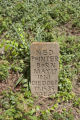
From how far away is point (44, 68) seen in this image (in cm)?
329

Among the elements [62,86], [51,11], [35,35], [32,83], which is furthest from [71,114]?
[51,11]

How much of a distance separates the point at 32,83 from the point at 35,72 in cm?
21

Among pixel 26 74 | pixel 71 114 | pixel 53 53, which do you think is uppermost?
pixel 53 53

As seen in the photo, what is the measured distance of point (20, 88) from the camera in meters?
3.48

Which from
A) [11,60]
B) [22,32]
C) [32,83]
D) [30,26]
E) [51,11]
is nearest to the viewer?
[32,83]

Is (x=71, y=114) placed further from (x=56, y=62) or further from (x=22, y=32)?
(x=22, y=32)

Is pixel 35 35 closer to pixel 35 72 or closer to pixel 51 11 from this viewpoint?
pixel 51 11

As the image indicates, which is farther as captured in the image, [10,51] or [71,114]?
[10,51]

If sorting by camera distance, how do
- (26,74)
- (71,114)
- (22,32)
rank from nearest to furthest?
(71,114), (26,74), (22,32)

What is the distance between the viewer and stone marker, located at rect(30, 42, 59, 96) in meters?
3.14

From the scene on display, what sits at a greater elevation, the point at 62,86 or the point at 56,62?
the point at 56,62

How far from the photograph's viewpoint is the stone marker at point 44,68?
314 cm

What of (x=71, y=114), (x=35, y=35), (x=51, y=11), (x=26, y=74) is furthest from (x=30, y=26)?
(x=71, y=114)

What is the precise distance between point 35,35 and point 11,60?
0.92m
